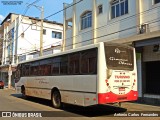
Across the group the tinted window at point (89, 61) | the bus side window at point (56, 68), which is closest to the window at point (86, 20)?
the bus side window at point (56, 68)

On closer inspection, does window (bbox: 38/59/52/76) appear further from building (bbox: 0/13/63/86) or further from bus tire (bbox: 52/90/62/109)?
building (bbox: 0/13/63/86)

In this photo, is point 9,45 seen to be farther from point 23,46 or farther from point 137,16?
point 137,16

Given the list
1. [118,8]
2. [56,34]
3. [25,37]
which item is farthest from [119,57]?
[56,34]

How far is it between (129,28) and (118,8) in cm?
259

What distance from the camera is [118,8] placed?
21.3m

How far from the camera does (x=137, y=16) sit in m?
18.7

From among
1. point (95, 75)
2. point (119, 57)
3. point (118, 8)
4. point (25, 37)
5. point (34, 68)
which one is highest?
point (25, 37)

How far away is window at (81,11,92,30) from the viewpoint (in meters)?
25.3

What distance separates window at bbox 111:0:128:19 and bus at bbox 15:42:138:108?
312 inches

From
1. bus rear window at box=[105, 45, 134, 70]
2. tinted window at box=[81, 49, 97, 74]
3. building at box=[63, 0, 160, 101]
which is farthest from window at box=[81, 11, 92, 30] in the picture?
tinted window at box=[81, 49, 97, 74]

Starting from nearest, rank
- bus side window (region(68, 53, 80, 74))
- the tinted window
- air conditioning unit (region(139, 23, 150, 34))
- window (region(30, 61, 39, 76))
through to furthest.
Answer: the tinted window, bus side window (region(68, 53, 80, 74)), air conditioning unit (region(139, 23, 150, 34)), window (region(30, 61, 39, 76))

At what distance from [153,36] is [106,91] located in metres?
5.88

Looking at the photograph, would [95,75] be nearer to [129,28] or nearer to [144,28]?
[144,28]

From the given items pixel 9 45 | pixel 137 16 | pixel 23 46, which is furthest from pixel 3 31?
pixel 137 16
